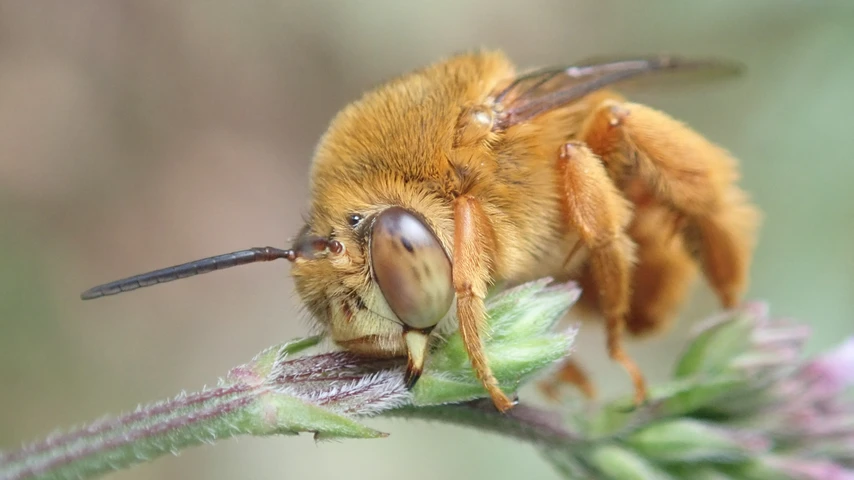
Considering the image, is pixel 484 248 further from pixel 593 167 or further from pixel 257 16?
pixel 257 16

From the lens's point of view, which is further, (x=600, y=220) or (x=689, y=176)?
(x=689, y=176)

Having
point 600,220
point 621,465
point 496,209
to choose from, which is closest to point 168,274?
point 496,209

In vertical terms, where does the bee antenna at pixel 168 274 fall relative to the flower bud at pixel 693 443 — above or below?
above

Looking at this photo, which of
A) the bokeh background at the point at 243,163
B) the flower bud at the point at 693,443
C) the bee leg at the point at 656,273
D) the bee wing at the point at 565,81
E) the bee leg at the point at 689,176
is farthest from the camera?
the bokeh background at the point at 243,163

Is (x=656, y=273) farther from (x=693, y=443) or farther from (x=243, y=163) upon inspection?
(x=243, y=163)

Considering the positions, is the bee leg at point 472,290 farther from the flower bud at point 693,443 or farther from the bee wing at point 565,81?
the flower bud at point 693,443

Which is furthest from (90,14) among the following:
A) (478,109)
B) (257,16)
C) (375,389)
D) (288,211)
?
(375,389)

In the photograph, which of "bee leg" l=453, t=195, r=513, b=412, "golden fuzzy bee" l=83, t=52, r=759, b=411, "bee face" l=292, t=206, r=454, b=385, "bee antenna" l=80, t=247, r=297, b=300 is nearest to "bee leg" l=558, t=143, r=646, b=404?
"golden fuzzy bee" l=83, t=52, r=759, b=411

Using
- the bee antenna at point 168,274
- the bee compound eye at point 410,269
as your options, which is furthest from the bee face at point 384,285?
the bee antenna at point 168,274
